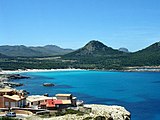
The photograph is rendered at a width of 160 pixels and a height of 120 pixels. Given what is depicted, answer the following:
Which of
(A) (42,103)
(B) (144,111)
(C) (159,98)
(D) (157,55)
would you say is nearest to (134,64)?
(D) (157,55)

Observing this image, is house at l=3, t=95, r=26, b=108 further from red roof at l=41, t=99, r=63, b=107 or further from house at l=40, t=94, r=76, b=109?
red roof at l=41, t=99, r=63, b=107

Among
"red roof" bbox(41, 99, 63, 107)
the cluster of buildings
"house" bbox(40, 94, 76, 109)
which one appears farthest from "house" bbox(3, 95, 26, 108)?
"red roof" bbox(41, 99, 63, 107)

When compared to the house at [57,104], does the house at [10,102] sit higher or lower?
higher

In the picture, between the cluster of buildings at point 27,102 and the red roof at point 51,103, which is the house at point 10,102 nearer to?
the cluster of buildings at point 27,102

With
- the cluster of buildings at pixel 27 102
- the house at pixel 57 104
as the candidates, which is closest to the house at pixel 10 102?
the cluster of buildings at pixel 27 102

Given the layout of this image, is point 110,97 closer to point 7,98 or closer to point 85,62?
point 7,98

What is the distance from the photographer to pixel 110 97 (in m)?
61.4

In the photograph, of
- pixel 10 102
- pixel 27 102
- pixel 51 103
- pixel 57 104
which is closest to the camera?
pixel 10 102

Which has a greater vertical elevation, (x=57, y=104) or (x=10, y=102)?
(x=10, y=102)

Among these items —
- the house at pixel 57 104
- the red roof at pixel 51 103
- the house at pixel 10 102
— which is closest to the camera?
the house at pixel 10 102

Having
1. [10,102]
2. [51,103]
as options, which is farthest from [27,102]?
[10,102]

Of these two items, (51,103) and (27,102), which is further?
(27,102)

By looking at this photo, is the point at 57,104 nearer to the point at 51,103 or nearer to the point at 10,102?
the point at 51,103

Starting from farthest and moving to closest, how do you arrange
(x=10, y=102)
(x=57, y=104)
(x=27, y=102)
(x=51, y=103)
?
(x=27, y=102) < (x=51, y=103) < (x=57, y=104) < (x=10, y=102)
